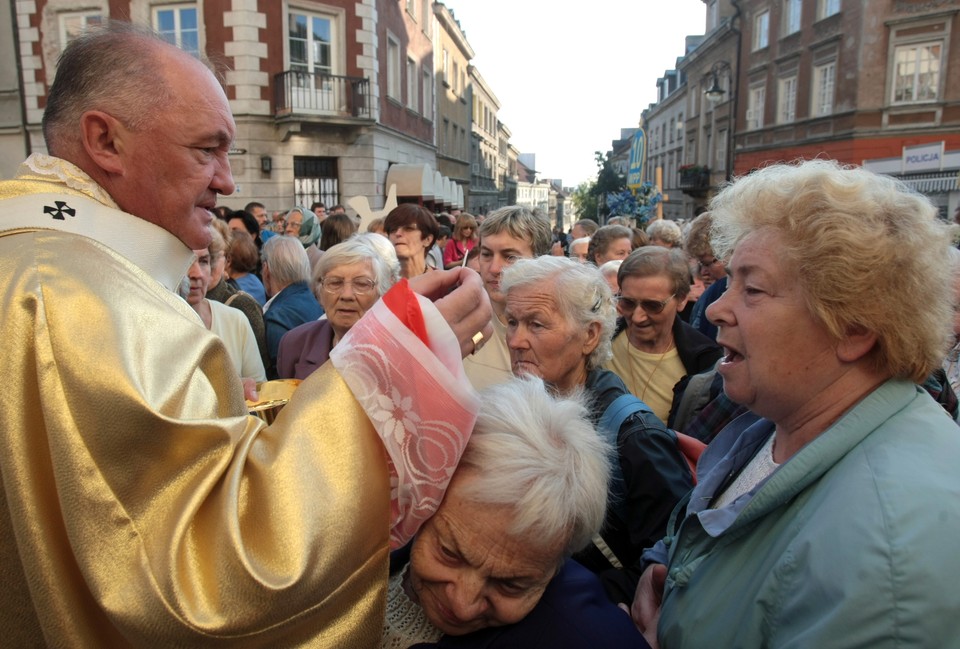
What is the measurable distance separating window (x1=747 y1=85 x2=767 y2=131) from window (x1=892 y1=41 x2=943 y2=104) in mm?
6903

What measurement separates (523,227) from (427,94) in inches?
953

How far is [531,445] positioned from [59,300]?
0.93 metres

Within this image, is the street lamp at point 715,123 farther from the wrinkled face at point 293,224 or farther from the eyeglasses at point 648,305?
the eyeglasses at point 648,305

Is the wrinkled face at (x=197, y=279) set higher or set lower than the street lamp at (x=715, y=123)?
lower

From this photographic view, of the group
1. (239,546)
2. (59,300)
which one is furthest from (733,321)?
(59,300)

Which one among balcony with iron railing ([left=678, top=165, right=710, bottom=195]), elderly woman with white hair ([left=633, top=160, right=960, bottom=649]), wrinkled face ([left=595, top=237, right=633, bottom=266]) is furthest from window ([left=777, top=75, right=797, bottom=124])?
elderly woman with white hair ([left=633, top=160, right=960, bottom=649])

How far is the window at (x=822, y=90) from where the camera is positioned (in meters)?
23.5

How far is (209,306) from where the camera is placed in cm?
396

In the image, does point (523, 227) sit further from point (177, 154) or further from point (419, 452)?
point (419, 452)

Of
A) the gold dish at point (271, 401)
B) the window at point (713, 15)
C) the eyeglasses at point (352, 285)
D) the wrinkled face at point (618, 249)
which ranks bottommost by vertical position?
the gold dish at point (271, 401)

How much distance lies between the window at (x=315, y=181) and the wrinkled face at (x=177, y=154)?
17.1m

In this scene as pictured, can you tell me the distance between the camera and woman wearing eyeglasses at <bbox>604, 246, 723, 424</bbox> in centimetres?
346

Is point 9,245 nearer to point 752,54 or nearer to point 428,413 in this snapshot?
point 428,413

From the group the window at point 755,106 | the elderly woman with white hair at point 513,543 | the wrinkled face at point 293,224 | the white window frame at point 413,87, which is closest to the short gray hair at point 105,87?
the elderly woman with white hair at point 513,543
